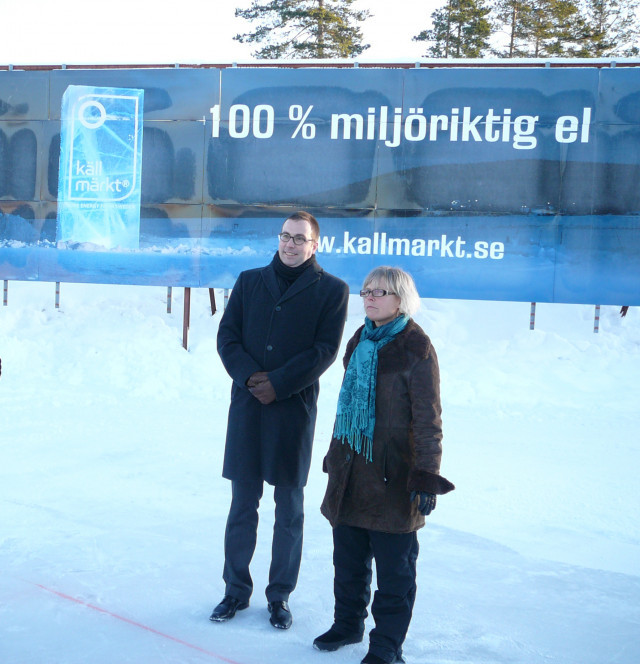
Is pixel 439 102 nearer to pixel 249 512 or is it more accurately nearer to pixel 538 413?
pixel 538 413

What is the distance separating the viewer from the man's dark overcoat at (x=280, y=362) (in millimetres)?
3070

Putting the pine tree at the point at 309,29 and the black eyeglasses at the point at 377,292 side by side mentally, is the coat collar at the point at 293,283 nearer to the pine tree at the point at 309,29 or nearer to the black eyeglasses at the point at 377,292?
the black eyeglasses at the point at 377,292

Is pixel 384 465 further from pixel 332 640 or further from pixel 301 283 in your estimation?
pixel 301 283

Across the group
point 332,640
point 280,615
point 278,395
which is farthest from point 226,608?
point 278,395

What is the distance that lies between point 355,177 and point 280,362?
17.7ft

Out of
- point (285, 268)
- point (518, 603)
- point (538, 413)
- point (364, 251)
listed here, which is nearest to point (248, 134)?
point (364, 251)

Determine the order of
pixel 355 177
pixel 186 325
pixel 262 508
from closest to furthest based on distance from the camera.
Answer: pixel 262 508, pixel 355 177, pixel 186 325

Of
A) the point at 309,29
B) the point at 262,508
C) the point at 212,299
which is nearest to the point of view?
the point at 262,508

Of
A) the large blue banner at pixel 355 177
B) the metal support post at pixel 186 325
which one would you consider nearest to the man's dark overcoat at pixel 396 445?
the large blue banner at pixel 355 177

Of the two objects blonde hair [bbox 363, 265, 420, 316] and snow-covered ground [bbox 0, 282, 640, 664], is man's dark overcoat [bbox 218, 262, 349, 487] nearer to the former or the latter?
blonde hair [bbox 363, 265, 420, 316]

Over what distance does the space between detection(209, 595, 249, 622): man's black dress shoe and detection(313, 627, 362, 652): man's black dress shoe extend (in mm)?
393

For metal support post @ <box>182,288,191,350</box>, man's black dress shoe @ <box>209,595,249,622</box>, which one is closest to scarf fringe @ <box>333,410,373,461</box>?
man's black dress shoe @ <box>209,595,249,622</box>

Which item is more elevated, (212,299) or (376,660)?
(212,299)

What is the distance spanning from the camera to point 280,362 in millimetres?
3102
